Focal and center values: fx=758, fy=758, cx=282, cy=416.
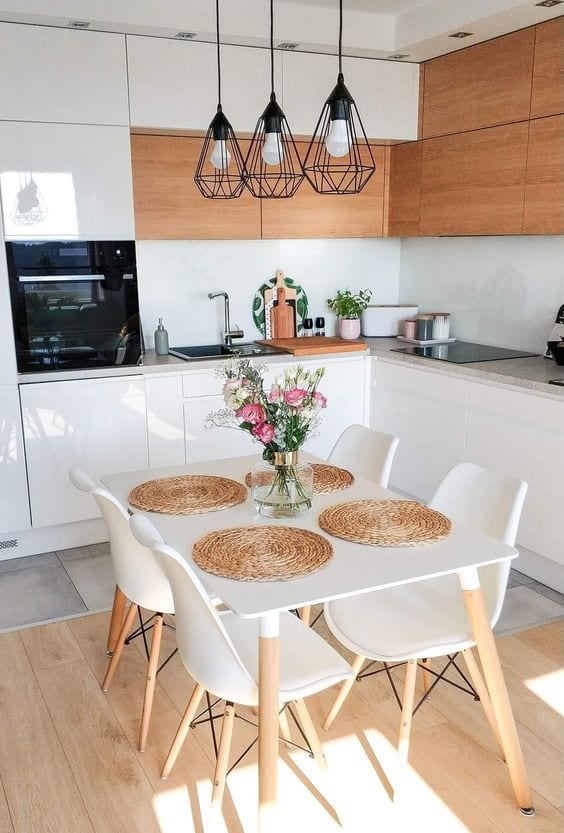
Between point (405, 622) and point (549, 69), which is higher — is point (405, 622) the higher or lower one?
the lower one

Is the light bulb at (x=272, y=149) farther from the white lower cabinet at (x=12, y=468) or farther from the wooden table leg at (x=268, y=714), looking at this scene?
the white lower cabinet at (x=12, y=468)

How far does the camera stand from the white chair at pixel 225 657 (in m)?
1.73

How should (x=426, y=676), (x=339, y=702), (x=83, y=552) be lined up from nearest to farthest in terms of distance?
(x=339, y=702) → (x=426, y=676) → (x=83, y=552)

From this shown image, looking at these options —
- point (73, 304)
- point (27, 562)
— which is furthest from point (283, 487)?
point (27, 562)

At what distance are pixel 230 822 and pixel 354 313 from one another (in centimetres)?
321

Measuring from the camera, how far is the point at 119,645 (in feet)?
8.43

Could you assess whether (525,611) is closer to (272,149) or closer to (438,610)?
(438,610)

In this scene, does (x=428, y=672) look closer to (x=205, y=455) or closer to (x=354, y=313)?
(x=205, y=455)

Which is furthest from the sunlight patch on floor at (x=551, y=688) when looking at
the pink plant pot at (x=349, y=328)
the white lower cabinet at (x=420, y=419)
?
the pink plant pot at (x=349, y=328)

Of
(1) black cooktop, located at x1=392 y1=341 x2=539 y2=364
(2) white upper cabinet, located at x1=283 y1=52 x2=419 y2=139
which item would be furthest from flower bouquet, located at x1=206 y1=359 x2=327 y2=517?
(2) white upper cabinet, located at x1=283 y1=52 x2=419 y2=139

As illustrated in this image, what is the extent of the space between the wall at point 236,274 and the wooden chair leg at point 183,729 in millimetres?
2601

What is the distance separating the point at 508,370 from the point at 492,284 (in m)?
0.90

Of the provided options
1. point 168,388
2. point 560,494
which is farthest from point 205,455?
point 560,494

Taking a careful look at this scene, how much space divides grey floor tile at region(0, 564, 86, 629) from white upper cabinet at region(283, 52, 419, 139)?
8.49 feet
